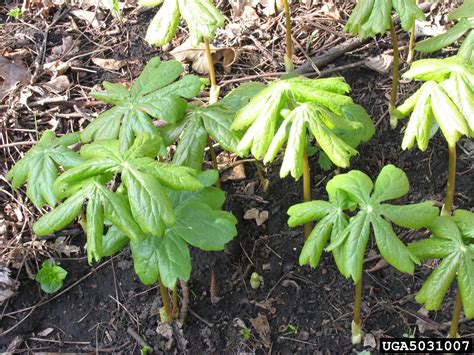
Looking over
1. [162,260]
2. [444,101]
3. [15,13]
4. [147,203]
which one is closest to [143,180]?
[147,203]

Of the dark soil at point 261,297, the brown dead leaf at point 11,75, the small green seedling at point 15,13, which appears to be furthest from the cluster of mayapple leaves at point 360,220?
the small green seedling at point 15,13

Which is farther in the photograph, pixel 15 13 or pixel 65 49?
pixel 15 13

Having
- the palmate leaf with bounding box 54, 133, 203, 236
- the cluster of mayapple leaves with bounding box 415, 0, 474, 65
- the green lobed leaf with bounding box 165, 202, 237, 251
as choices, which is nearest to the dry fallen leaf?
the cluster of mayapple leaves with bounding box 415, 0, 474, 65

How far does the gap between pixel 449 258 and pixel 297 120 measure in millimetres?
618

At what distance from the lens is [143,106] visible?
2.07 metres

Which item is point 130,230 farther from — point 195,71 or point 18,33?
point 18,33

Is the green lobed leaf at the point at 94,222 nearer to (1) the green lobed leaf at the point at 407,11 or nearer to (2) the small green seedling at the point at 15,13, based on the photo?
(1) the green lobed leaf at the point at 407,11

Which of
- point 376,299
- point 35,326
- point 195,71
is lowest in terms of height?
point 35,326

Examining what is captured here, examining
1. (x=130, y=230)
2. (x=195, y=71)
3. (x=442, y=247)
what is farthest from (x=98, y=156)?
(x=195, y=71)

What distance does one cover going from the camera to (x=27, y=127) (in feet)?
9.24

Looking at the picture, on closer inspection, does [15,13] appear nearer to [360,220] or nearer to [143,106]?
[143,106]

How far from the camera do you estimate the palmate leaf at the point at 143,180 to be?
65.5 inches

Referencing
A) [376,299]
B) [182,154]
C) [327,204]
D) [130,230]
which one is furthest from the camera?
[376,299]

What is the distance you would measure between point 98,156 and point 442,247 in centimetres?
109
